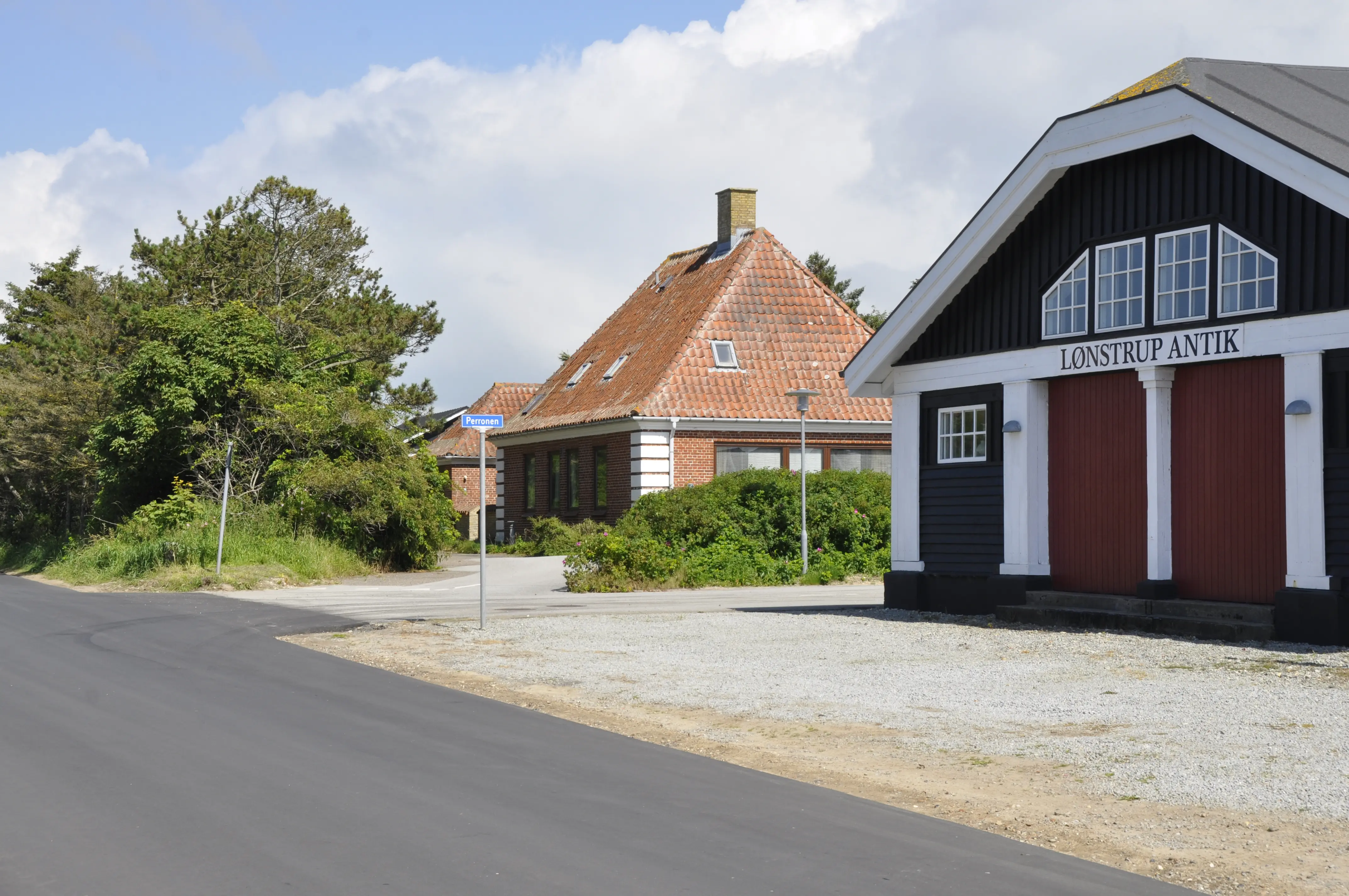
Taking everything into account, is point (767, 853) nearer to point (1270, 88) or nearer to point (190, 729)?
point (190, 729)

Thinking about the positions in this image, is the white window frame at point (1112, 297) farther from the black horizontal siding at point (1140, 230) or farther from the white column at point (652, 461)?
the white column at point (652, 461)

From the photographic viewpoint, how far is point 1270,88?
18.7 meters

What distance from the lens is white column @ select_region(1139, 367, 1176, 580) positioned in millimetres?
17531

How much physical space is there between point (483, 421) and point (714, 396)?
17728 mm

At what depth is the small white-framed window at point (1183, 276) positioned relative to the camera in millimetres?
17078

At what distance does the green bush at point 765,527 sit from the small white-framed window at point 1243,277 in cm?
1301

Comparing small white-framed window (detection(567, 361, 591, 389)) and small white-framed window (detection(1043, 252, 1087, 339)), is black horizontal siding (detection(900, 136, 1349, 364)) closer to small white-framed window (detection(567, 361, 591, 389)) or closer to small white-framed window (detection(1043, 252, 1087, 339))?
small white-framed window (detection(1043, 252, 1087, 339))

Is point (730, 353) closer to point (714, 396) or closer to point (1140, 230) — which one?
point (714, 396)

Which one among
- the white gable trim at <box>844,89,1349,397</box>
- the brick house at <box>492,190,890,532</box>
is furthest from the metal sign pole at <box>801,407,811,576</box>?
the white gable trim at <box>844,89,1349,397</box>

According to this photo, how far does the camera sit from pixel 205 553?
2941cm

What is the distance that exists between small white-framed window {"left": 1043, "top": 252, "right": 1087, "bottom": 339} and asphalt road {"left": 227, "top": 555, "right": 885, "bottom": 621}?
5748mm

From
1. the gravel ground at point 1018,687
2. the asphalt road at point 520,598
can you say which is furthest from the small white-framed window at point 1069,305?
the asphalt road at point 520,598

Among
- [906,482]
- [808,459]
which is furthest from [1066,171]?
[808,459]

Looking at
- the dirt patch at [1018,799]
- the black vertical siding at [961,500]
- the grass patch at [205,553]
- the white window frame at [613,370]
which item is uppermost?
the white window frame at [613,370]
